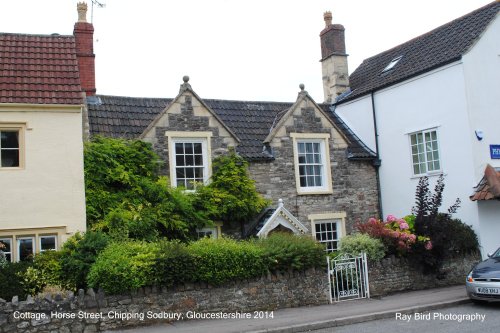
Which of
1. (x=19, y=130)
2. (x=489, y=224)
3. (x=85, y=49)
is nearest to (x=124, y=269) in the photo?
(x=19, y=130)

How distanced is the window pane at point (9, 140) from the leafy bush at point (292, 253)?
735 centimetres

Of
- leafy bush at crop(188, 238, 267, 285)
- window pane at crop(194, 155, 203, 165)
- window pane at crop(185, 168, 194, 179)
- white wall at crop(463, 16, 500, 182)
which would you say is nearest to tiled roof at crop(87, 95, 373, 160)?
window pane at crop(194, 155, 203, 165)

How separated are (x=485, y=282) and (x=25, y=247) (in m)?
12.1

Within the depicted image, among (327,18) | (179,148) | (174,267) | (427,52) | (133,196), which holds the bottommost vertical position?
(174,267)

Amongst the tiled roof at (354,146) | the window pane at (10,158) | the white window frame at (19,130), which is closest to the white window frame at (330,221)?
the tiled roof at (354,146)

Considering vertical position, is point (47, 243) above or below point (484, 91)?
below

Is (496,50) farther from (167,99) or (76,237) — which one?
(76,237)

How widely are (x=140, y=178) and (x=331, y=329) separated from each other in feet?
26.4

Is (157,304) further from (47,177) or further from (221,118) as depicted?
(221,118)

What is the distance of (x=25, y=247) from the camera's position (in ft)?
48.3

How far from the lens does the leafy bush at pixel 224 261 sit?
1316cm

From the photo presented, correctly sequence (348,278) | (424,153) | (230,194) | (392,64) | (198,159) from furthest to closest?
(392,64)
(424,153)
(198,159)
(230,194)
(348,278)

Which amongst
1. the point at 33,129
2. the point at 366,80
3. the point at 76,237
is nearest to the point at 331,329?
the point at 76,237

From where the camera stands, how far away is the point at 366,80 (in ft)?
79.7
